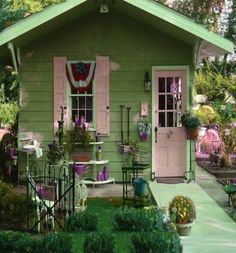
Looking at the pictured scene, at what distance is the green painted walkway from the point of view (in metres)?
6.10

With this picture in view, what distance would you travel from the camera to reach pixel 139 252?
185 inches

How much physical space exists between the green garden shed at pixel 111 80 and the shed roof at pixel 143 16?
45 cm

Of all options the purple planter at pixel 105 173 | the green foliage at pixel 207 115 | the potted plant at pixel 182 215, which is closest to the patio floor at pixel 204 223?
the potted plant at pixel 182 215

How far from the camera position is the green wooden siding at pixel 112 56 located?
10.9m

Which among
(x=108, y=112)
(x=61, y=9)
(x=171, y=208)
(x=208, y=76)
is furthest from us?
(x=208, y=76)

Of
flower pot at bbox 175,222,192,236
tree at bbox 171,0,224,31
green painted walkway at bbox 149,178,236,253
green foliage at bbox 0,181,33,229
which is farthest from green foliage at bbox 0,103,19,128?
tree at bbox 171,0,224,31

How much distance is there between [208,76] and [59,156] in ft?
50.8

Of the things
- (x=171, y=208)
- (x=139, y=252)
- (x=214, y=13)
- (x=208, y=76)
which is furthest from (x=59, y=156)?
(x=208, y=76)

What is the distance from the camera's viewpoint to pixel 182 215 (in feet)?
21.9

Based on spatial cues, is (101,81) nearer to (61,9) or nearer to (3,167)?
(61,9)

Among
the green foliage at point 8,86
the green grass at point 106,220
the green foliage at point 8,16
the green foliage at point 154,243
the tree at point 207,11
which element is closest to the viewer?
the green foliage at point 154,243

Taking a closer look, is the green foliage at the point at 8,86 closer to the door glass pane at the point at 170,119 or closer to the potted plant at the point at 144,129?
the potted plant at the point at 144,129

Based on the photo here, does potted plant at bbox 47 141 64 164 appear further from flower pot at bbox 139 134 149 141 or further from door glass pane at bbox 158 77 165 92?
door glass pane at bbox 158 77 165 92

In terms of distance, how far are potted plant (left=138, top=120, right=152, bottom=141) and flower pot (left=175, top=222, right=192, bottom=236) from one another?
14.1 ft
